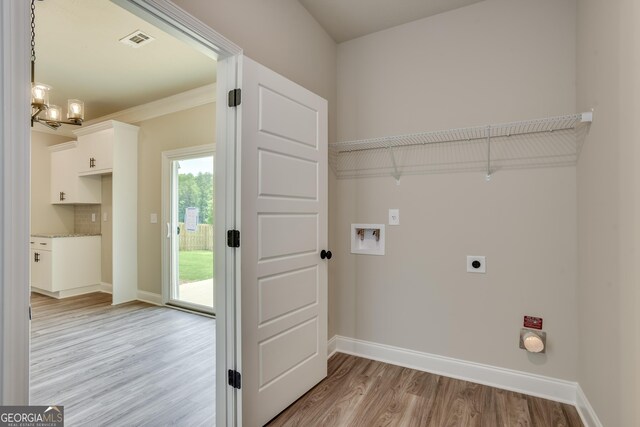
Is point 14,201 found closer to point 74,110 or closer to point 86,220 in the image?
point 74,110

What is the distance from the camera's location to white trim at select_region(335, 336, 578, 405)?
81.3 inches

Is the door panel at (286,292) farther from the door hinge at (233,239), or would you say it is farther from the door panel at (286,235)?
the door hinge at (233,239)

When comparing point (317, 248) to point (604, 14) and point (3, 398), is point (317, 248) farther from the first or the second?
point (604, 14)

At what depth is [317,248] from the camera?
→ 2297mm

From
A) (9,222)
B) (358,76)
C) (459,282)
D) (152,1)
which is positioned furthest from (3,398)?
(358,76)

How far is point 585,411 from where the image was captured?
184 centimetres

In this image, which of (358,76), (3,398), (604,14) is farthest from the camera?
(358,76)

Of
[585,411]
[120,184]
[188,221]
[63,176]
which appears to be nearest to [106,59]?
[120,184]

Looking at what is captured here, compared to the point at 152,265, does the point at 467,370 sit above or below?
below

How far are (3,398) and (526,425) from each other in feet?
8.07

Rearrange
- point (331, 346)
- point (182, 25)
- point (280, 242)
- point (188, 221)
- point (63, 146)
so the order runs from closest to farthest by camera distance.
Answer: point (182, 25)
point (280, 242)
point (331, 346)
point (188, 221)
point (63, 146)

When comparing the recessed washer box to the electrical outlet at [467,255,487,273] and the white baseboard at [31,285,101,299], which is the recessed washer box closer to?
the electrical outlet at [467,255,487,273]

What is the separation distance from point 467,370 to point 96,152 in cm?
533

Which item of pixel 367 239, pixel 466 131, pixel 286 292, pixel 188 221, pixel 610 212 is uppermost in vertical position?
pixel 466 131
